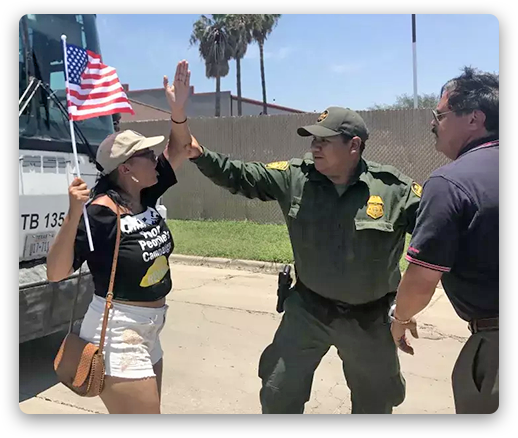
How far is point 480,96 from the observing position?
2070 mm

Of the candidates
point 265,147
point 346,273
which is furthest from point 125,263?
point 265,147

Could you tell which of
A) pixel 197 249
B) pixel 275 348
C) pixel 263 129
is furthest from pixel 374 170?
pixel 263 129

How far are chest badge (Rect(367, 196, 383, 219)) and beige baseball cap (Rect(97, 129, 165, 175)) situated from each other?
106cm

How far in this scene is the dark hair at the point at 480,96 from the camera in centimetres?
207

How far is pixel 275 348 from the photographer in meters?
2.72

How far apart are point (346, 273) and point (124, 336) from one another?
3.50ft

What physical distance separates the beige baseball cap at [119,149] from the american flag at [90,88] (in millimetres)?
497

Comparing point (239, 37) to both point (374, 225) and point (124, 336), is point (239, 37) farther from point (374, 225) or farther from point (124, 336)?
point (124, 336)

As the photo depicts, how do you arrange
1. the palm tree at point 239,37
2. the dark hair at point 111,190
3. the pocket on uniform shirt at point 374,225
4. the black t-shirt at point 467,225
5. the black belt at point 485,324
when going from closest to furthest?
the black t-shirt at point 467,225
the black belt at point 485,324
the dark hair at point 111,190
the pocket on uniform shirt at point 374,225
the palm tree at point 239,37

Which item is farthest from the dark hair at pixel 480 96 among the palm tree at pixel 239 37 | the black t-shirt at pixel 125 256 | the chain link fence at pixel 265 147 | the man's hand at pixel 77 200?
the palm tree at pixel 239 37

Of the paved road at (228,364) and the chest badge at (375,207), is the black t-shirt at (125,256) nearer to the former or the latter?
the chest badge at (375,207)

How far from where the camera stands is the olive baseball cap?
261 cm

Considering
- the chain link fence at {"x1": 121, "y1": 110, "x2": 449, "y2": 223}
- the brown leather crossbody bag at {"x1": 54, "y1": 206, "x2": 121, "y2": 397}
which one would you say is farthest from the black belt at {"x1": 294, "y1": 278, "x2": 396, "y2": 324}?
the chain link fence at {"x1": 121, "y1": 110, "x2": 449, "y2": 223}
